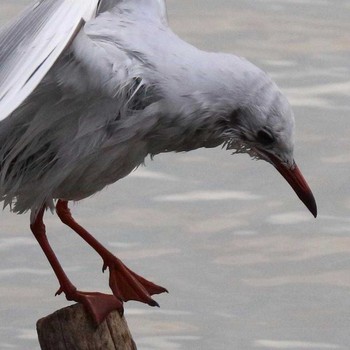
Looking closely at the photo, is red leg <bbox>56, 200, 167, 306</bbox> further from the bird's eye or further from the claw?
the bird's eye

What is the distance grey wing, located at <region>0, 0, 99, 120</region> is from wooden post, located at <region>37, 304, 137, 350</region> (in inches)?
40.0

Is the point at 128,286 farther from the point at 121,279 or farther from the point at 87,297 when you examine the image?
the point at 87,297

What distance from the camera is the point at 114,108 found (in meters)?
8.80

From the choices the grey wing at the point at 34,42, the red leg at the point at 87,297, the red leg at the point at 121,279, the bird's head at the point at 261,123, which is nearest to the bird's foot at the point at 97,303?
the red leg at the point at 87,297

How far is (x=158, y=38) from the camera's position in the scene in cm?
898

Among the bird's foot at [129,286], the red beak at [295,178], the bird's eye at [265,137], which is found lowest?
the bird's foot at [129,286]

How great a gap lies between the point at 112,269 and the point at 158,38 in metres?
1.23

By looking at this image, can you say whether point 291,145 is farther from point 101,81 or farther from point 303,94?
point 303,94

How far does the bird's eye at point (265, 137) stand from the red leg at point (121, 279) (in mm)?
943

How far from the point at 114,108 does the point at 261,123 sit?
0.63 metres

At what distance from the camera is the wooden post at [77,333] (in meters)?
8.52

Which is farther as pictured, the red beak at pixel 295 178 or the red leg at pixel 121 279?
the red leg at pixel 121 279

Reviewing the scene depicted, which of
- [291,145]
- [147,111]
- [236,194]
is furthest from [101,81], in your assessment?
[236,194]

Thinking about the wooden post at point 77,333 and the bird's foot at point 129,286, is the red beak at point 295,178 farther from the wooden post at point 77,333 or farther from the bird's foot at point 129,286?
the wooden post at point 77,333
